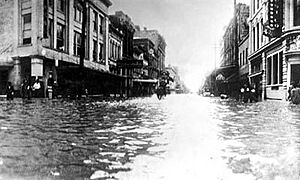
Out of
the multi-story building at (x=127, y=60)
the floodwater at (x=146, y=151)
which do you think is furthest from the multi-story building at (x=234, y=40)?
the multi-story building at (x=127, y=60)

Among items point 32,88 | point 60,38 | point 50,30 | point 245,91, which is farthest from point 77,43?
point 245,91

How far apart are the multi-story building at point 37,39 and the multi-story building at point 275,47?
0.92 metres

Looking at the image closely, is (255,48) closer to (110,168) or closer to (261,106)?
(261,106)

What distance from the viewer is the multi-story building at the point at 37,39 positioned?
1583 mm

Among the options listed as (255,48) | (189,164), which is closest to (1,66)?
(189,164)

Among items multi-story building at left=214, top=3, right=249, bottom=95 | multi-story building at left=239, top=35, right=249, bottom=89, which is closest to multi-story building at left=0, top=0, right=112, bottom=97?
multi-story building at left=214, top=3, right=249, bottom=95

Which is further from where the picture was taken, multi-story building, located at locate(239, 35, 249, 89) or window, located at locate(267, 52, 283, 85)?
multi-story building, located at locate(239, 35, 249, 89)

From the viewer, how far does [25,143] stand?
1.33 m

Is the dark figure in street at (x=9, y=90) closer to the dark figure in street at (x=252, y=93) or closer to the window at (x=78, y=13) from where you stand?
the window at (x=78, y=13)

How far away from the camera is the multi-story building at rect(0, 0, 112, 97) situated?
158 cm

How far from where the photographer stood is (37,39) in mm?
1643

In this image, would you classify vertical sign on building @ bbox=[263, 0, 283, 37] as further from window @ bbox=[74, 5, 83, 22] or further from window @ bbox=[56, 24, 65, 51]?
window @ bbox=[56, 24, 65, 51]

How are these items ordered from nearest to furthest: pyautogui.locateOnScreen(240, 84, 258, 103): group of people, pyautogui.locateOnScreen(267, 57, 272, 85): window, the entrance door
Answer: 1. the entrance door
2. pyautogui.locateOnScreen(267, 57, 272, 85): window
3. pyautogui.locateOnScreen(240, 84, 258, 103): group of people

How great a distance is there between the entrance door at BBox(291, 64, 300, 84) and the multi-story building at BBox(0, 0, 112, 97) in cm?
104
